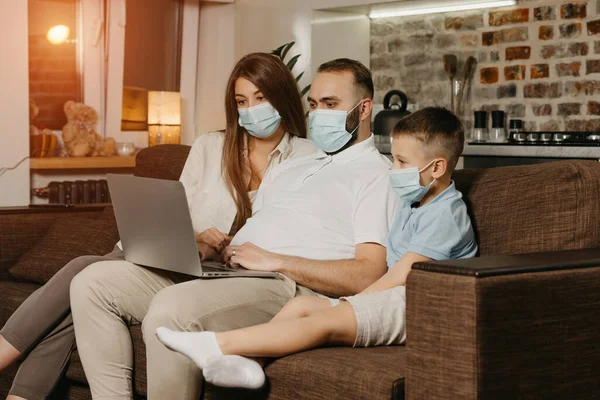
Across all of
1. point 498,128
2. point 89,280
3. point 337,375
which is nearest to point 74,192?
point 498,128

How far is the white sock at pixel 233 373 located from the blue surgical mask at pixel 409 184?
61 cm

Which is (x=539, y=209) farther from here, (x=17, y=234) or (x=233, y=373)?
(x=17, y=234)

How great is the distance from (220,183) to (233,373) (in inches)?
42.7

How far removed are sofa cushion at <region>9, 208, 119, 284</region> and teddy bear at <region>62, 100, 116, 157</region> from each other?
7.64 feet

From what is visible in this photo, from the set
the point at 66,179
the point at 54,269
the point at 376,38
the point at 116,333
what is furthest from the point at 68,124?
the point at 116,333

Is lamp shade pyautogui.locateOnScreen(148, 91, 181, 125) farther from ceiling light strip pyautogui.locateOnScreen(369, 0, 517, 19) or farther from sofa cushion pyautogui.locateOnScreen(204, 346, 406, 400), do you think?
sofa cushion pyautogui.locateOnScreen(204, 346, 406, 400)

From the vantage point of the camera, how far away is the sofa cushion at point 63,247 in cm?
323

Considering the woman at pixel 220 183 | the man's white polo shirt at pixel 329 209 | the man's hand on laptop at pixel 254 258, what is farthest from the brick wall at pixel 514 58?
the man's hand on laptop at pixel 254 258

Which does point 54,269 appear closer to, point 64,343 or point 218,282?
point 64,343

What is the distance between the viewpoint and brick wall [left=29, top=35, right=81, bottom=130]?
224 inches

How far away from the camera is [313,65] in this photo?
5949 mm

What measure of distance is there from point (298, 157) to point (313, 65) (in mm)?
3252

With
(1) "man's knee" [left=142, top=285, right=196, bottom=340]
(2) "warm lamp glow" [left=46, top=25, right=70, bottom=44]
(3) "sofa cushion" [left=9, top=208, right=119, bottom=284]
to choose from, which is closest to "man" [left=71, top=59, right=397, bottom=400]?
(1) "man's knee" [left=142, top=285, right=196, bottom=340]

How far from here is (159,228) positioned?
238 centimetres
